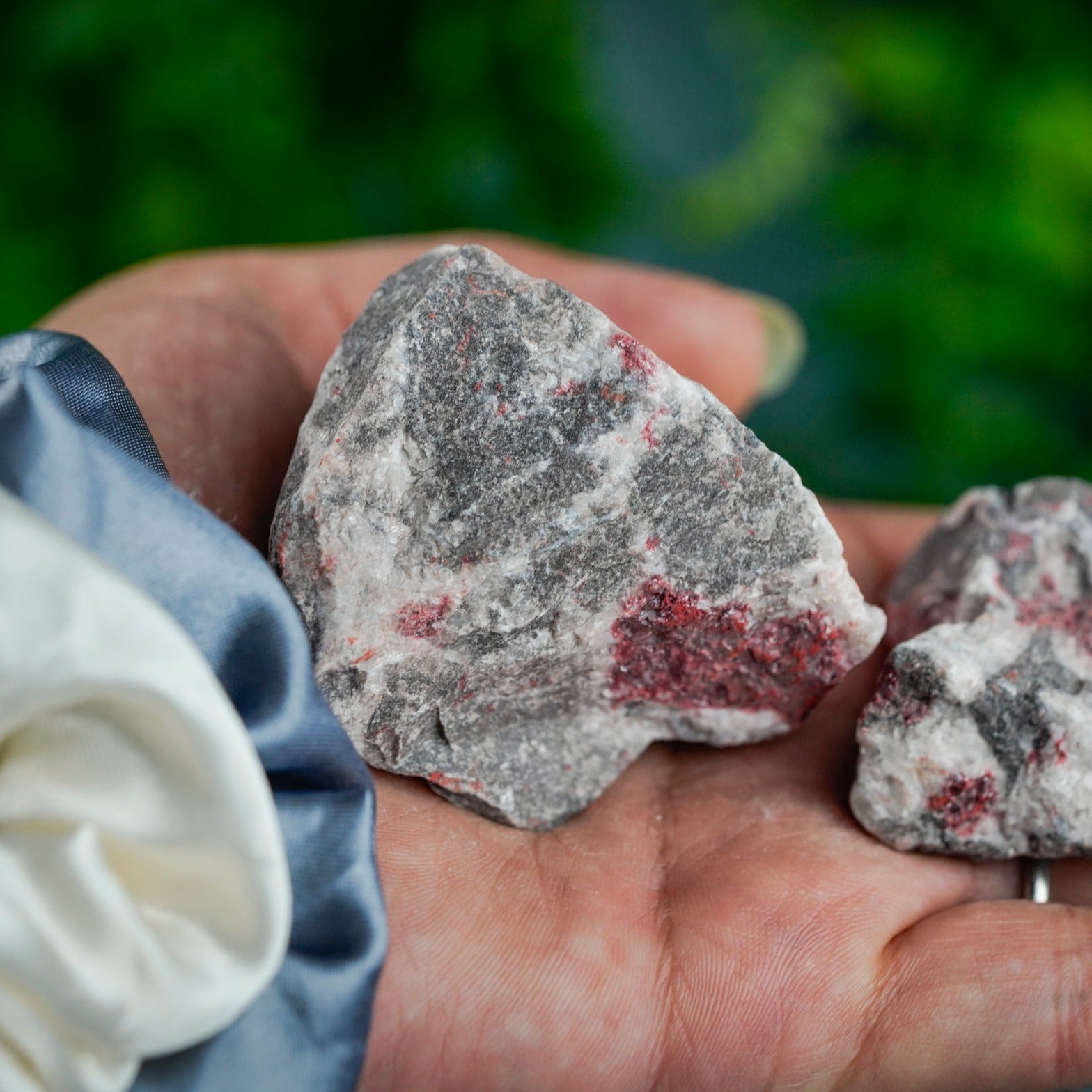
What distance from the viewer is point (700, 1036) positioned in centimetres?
117

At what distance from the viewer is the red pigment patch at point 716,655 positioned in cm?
127

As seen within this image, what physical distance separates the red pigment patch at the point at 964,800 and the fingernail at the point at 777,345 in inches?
39.4

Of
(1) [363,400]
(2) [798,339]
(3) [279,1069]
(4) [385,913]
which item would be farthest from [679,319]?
(3) [279,1069]

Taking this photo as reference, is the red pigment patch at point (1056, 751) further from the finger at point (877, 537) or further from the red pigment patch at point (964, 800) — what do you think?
the finger at point (877, 537)

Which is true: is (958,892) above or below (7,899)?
below

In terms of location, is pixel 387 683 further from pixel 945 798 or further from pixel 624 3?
pixel 624 3

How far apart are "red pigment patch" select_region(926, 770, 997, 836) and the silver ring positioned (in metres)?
0.11

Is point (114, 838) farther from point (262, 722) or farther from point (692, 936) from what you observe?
point (692, 936)

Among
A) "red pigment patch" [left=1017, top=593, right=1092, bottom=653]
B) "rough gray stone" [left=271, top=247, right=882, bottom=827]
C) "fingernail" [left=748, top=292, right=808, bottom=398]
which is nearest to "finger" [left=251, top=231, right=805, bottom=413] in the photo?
"fingernail" [left=748, top=292, right=808, bottom=398]

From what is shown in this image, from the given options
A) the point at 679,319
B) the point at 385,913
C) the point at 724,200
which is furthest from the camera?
the point at 724,200

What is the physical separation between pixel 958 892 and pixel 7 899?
1.00 metres

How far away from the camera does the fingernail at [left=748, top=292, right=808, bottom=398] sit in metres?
2.13

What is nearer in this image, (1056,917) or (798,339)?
(1056,917)

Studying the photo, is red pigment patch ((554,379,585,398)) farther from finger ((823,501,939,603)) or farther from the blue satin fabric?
finger ((823,501,939,603))
